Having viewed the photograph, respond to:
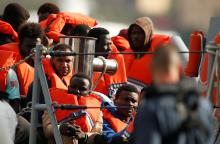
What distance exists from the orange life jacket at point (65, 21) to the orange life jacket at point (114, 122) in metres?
2.77

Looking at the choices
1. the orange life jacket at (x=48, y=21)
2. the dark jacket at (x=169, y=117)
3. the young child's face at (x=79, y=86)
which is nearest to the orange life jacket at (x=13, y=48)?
the young child's face at (x=79, y=86)

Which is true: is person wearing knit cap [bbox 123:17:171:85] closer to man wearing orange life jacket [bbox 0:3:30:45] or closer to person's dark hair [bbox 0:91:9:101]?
man wearing orange life jacket [bbox 0:3:30:45]

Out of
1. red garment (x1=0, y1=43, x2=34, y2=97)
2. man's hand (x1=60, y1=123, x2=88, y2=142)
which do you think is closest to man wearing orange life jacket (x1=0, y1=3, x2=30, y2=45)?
red garment (x1=0, y1=43, x2=34, y2=97)

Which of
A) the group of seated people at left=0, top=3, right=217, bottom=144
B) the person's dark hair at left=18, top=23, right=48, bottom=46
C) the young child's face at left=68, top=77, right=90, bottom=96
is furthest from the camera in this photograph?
the person's dark hair at left=18, top=23, right=48, bottom=46

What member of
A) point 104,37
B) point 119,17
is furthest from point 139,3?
point 104,37

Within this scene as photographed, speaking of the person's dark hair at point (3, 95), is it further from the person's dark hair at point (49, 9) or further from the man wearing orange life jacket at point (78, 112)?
the person's dark hair at point (49, 9)

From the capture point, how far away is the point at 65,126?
8891 mm

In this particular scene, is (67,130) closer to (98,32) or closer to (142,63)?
(98,32)

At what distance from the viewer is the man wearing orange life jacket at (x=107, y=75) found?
11.0 metres

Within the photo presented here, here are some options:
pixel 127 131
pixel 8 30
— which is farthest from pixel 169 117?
pixel 8 30

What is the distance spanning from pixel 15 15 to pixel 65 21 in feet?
2.15

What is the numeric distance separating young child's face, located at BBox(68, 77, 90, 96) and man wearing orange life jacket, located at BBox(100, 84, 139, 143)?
0.99 ft

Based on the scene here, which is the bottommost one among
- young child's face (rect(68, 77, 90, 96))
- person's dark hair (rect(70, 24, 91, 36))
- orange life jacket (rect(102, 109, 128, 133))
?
orange life jacket (rect(102, 109, 128, 133))

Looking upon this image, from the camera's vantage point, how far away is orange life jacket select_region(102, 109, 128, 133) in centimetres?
956
